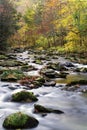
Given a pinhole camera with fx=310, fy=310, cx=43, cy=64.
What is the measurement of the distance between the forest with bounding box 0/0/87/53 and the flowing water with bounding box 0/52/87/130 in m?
24.6

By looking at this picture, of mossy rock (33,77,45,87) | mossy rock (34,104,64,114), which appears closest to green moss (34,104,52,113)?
mossy rock (34,104,64,114)

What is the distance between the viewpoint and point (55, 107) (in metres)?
12.2

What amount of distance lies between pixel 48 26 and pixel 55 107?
48921mm

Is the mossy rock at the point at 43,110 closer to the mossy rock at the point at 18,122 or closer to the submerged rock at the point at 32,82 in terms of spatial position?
the mossy rock at the point at 18,122

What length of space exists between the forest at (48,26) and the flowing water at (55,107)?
24568mm

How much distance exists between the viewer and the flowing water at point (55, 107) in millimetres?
10047

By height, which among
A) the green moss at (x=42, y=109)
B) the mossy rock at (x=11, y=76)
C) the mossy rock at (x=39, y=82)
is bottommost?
the mossy rock at (x=39, y=82)

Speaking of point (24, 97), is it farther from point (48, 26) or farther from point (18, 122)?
point (48, 26)

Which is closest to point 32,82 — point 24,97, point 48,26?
point 24,97

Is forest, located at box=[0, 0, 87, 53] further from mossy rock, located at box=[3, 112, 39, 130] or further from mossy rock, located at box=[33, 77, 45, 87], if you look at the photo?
mossy rock, located at box=[3, 112, 39, 130]

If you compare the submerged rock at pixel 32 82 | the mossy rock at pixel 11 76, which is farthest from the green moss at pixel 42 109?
the mossy rock at pixel 11 76

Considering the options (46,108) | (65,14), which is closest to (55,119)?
(46,108)

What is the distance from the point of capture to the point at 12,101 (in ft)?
42.6

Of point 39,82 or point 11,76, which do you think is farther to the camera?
point 11,76
